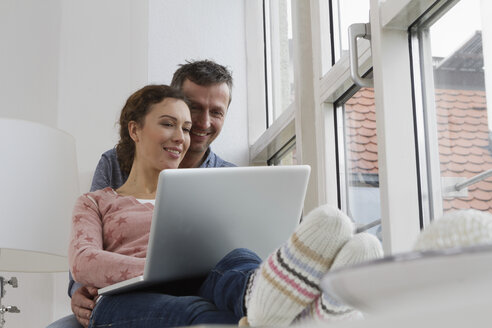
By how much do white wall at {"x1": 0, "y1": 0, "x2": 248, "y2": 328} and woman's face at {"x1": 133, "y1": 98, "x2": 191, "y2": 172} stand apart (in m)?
0.97

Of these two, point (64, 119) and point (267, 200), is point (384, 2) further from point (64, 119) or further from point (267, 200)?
point (64, 119)

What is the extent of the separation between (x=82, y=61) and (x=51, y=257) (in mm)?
965

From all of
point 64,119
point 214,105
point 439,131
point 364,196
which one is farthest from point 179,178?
point 64,119

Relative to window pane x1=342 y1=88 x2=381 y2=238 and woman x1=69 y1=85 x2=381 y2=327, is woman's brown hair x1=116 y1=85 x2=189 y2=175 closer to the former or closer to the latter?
woman x1=69 y1=85 x2=381 y2=327

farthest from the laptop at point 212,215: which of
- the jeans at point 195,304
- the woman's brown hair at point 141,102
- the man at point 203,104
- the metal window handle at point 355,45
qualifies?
the man at point 203,104

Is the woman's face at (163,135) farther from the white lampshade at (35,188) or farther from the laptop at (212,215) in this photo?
the laptop at (212,215)

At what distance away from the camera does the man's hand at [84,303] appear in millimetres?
1669

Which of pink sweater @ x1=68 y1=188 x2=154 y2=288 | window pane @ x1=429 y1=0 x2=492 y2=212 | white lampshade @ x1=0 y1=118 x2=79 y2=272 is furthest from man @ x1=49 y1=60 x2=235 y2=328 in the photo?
window pane @ x1=429 y1=0 x2=492 y2=212

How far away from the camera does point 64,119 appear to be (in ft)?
9.84

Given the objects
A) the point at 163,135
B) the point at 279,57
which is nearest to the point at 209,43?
the point at 279,57

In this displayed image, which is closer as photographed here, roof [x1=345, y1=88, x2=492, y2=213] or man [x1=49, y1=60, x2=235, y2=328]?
roof [x1=345, y1=88, x2=492, y2=213]

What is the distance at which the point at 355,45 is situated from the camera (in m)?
1.84

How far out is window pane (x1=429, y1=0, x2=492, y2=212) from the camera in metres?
1.46

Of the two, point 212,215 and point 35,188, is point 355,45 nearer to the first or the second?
point 212,215
